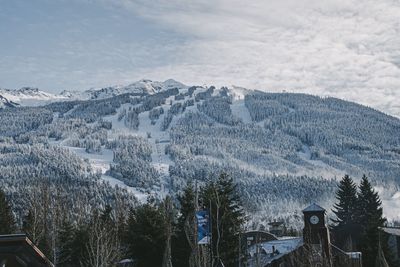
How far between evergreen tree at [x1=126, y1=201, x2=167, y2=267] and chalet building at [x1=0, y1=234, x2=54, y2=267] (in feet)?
102

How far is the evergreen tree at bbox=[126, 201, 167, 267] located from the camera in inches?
1794

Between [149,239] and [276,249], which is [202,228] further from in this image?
[276,249]

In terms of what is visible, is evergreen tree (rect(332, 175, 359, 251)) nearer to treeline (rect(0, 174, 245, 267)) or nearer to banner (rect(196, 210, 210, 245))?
treeline (rect(0, 174, 245, 267))

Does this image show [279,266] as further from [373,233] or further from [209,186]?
[209,186]

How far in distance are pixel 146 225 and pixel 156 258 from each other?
279 centimetres

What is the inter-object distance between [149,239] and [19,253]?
3165 centimetres

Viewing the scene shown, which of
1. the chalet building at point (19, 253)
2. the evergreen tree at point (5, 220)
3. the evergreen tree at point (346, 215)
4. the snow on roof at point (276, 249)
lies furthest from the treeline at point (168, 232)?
the evergreen tree at point (346, 215)

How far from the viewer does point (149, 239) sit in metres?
45.3

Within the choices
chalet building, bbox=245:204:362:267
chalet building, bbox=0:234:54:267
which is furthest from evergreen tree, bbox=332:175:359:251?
chalet building, bbox=0:234:54:267

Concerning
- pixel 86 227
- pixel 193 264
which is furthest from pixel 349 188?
pixel 193 264

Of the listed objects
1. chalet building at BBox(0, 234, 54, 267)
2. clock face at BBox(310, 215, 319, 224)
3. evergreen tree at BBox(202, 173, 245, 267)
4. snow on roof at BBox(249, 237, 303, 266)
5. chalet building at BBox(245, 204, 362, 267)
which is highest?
chalet building at BBox(0, 234, 54, 267)

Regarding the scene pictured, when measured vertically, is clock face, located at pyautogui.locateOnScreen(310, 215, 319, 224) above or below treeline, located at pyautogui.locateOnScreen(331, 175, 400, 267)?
above

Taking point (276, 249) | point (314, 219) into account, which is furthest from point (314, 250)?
point (276, 249)

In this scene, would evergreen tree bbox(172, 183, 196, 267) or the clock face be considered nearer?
evergreen tree bbox(172, 183, 196, 267)
